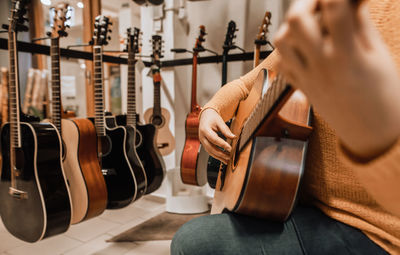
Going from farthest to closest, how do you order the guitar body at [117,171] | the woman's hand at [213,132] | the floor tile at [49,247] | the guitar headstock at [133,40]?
the guitar headstock at [133,40]
the guitar body at [117,171]
the floor tile at [49,247]
the woman's hand at [213,132]

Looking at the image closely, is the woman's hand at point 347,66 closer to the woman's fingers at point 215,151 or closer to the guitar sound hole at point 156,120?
the woman's fingers at point 215,151

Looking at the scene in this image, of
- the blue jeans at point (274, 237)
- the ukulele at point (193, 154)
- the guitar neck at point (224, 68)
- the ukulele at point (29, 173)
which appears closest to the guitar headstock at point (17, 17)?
the ukulele at point (29, 173)

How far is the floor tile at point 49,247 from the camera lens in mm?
1521

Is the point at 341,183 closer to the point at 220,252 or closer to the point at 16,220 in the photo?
the point at 220,252

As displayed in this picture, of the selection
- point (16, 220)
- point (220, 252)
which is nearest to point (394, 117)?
point (220, 252)

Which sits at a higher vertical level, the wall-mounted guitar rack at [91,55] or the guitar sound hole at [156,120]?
the wall-mounted guitar rack at [91,55]

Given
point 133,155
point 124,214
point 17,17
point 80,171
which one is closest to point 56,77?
point 17,17

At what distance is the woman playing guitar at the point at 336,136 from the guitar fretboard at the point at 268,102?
0.31 ft

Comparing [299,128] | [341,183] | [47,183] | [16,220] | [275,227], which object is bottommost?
[16,220]

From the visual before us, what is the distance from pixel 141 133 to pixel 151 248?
79cm

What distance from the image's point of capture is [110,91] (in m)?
4.81

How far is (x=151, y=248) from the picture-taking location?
161 cm

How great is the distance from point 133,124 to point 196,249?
4.66 feet

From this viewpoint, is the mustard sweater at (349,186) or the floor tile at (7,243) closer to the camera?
the mustard sweater at (349,186)
